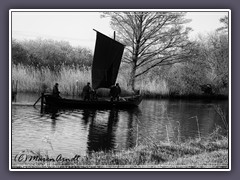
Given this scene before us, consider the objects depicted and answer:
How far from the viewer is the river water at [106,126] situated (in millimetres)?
7684

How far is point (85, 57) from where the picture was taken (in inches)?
371

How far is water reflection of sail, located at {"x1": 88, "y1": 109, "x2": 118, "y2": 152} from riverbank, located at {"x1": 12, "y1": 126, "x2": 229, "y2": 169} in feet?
1.18

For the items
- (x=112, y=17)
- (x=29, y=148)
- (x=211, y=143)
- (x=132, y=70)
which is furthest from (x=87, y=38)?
(x=211, y=143)

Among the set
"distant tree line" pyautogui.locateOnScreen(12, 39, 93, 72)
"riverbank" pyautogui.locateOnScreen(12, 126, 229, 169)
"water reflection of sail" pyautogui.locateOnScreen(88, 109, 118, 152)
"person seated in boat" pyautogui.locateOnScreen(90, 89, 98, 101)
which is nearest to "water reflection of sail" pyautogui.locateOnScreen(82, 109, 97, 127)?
"water reflection of sail" pyautogui.locateOnScreen(88, 109, 118, 152)

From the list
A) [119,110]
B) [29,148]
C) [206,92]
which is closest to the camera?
[29,148]

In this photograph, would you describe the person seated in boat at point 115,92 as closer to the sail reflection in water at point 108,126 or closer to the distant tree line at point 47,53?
the sail reflection in water at point 108,126

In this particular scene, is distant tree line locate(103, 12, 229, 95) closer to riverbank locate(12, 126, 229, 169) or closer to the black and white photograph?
the black and white photograph

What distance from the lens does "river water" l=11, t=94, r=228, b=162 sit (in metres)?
7.68

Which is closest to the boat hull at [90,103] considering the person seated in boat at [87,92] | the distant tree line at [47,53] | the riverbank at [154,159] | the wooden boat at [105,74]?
the wooden boat at [105,74]

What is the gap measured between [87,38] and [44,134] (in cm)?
219

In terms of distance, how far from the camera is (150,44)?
10.7 m

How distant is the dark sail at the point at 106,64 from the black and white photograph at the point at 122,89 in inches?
1.6

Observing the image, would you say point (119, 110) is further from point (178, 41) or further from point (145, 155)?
point (145, 155)

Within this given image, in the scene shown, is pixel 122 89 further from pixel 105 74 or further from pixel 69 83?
pixel 69 83
